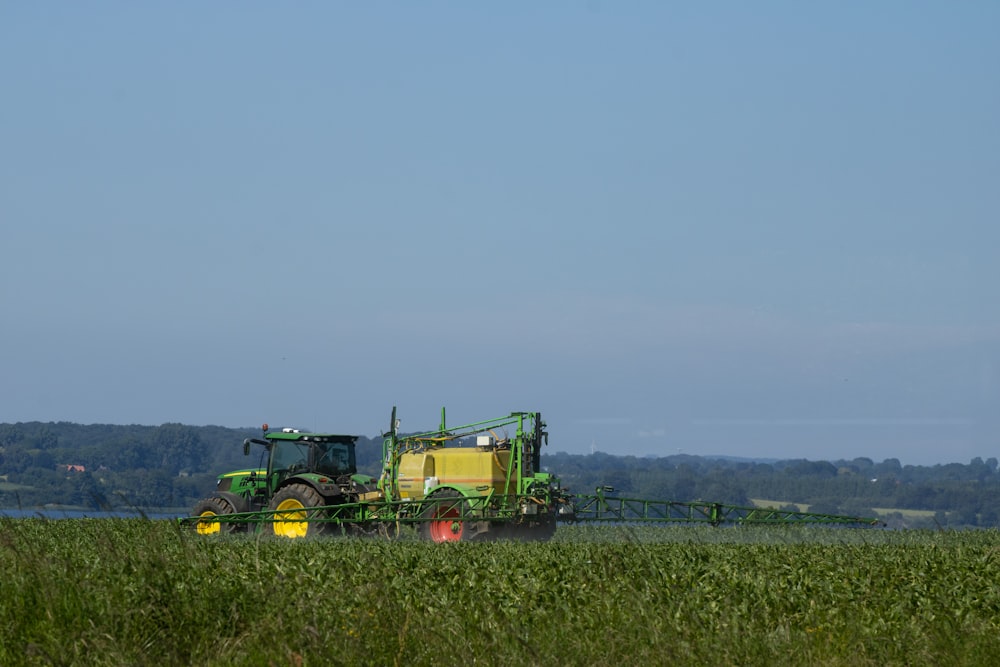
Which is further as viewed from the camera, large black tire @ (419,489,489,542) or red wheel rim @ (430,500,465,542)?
red wheel rim @ (430,500,465,542)

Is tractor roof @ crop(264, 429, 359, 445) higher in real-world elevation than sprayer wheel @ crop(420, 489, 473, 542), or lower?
higher

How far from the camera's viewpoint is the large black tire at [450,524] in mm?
22188

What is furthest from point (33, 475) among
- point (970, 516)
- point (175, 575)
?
point (175, 575)

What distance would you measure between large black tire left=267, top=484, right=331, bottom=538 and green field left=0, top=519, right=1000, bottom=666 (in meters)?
9.32

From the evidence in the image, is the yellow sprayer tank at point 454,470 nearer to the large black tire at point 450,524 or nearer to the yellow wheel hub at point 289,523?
the large black tire at point 450,524

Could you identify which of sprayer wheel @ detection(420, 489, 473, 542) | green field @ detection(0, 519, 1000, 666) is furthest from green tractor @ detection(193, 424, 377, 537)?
green field @ detection(0, 519, 1000, 666)

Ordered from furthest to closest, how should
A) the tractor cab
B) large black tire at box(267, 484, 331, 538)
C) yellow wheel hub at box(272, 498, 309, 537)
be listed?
the tractor cab, yellow wheel hub at box(272, 498, 309, 537), large black tire at box(267, 484, 331, 538)

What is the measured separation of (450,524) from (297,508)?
129 inches

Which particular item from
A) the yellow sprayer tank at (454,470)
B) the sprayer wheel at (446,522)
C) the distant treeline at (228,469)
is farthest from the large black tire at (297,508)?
the distant treeline at (228,469)

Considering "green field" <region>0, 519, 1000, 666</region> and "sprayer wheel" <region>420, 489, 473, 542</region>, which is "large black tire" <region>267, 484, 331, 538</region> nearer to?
"sprayer wheel" <region>420, 489, 473, 542</region>

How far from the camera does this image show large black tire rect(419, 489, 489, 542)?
22.2 meters

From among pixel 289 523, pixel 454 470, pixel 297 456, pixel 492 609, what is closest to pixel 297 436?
pixel 297 456

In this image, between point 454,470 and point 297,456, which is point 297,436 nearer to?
point 297,456

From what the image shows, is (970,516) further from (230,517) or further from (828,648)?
(828,648)
